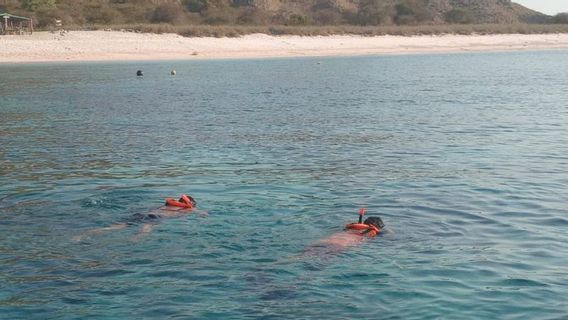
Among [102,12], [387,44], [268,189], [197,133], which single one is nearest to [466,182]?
[268,189]

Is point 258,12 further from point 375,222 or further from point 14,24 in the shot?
point 375,222

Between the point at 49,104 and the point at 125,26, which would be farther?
the point at 125,26

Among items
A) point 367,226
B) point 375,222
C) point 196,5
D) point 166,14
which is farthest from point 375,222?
point 196,5

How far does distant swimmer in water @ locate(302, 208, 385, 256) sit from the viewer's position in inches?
431

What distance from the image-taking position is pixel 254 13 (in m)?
89.6

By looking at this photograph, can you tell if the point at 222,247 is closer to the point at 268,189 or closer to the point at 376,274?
the point at 376,274

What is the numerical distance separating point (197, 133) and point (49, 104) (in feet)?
37.2

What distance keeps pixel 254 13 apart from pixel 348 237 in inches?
3168

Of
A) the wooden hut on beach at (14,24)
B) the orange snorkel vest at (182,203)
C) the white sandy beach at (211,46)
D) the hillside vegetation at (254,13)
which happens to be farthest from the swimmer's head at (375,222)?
the hillside vegetation at (254,13)

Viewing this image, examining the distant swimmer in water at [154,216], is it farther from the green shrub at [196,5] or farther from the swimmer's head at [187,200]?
the green shrub at [196,5]

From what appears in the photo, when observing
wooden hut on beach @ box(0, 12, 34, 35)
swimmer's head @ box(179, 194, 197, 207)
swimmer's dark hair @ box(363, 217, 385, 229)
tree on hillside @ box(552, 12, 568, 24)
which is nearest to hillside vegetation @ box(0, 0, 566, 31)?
tree on hillside @ box(552, 12, 568, 24)

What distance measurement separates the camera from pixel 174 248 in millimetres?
11195

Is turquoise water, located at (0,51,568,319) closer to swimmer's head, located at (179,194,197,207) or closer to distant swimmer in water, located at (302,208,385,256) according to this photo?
distant swimmer in water, located at (302,208,385,256)

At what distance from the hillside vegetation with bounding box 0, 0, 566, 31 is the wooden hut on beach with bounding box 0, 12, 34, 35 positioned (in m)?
1.57
